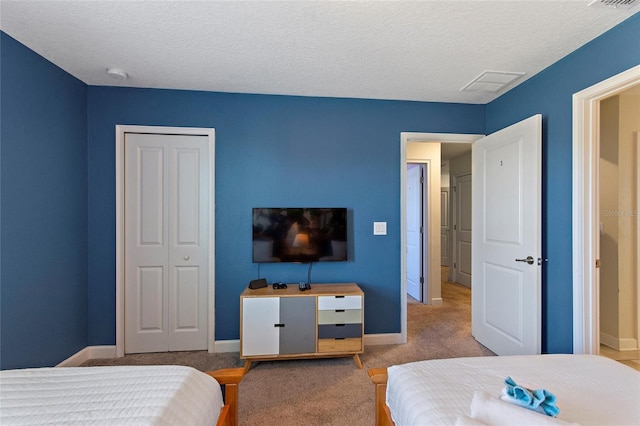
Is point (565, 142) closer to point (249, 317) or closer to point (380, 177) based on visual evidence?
point (380, 177)

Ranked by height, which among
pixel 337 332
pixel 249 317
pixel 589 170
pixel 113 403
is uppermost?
pixel 589 170

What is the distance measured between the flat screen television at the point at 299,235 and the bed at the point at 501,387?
4.73 ft

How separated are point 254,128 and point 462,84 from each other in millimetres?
2020

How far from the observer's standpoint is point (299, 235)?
277 cm

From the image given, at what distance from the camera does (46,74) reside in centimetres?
223

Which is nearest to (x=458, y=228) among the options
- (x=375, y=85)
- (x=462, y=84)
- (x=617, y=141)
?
(x=617, y=141)

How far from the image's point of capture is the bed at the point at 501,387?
3.34 feet

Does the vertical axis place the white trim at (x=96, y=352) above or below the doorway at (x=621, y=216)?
below

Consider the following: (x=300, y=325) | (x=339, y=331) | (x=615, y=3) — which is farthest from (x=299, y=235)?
(x=615, y=3)

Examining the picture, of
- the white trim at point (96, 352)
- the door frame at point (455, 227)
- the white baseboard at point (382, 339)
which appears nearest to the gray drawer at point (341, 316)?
the white baseboard at point (382, 339)

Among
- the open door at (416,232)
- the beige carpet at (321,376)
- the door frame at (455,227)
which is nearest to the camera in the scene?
the beige carpet at (321,376)

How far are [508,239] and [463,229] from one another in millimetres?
3134

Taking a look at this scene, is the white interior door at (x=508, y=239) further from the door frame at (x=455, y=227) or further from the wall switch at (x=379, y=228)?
the door frame at (x=455, y=227)

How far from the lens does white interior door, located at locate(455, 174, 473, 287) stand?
5.33 metres
